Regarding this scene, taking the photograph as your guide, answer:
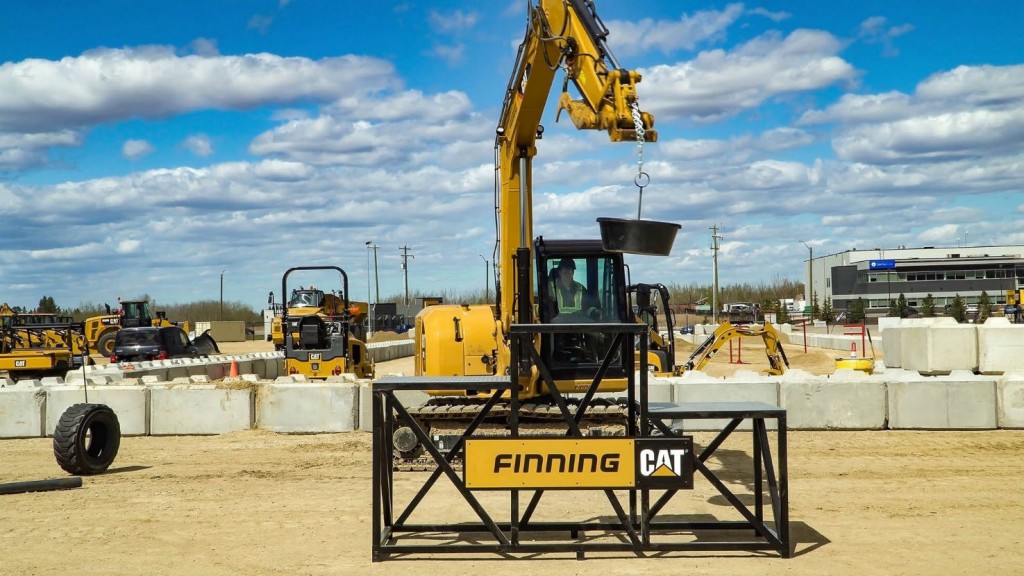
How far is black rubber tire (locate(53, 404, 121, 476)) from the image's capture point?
39.3 ft

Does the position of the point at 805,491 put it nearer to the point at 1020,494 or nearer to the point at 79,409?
the point at 1020,494

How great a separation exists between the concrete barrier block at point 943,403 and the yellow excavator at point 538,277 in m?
5.89

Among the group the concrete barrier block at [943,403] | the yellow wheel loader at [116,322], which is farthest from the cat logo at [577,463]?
the yellow wheel loader at [116,322]

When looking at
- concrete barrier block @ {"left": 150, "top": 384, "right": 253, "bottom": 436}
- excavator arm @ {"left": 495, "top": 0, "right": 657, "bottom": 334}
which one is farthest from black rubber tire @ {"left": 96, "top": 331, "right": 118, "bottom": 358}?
excavator arm @ {"left": 495, "top": 0, "right": 657, "bottom": 334}

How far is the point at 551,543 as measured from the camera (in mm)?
8297

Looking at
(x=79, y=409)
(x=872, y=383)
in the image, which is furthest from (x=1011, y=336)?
(x=79, y=409)

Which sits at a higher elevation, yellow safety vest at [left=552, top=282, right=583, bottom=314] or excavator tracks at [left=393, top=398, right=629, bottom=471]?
yellow safety vest at [left=552, top=282, right=583, bottom=314]

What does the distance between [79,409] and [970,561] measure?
10278 millimetres

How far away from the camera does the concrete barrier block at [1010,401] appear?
49.0ft

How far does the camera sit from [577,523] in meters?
8.78

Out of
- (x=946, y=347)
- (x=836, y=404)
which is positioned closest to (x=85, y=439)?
(x=836, y=404)

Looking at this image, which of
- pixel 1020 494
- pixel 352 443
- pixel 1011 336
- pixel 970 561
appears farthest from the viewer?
pixel 1011 336

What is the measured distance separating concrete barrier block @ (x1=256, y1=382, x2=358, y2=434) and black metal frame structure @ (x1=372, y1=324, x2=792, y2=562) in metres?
6.88

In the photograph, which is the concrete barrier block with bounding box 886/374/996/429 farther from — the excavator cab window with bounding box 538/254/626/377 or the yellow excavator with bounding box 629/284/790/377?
the excavator cab window with bounding box 538/254/626/377
